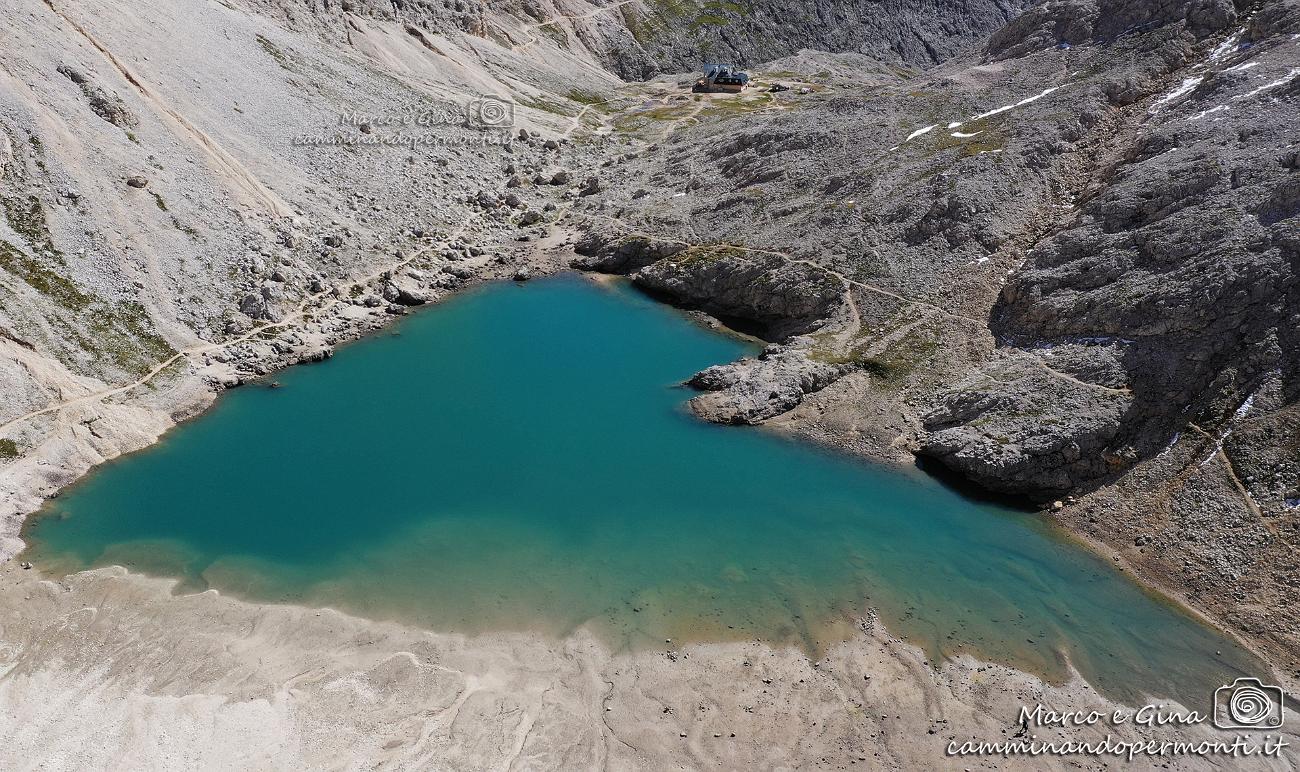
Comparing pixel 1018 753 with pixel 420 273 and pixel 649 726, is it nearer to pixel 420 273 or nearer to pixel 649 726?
pixel 649 726

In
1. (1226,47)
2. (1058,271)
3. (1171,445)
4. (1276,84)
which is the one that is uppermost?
(1226,47)

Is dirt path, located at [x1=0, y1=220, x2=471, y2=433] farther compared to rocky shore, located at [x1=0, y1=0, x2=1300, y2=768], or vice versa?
dirt path, located at [x1=0, y1=220, x2=471, y2=433]

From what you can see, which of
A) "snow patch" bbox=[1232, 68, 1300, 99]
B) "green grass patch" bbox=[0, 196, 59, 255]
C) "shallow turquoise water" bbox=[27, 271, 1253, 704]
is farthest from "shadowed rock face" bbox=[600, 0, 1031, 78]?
"shallow turquoise water" bbox=[27, 271, 1253, 704]

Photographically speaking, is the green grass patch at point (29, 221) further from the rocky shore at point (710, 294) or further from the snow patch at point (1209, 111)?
the snow patch at point (1209, 111)

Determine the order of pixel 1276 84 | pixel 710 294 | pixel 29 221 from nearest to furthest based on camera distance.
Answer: pixel 29 221 < pixel 1276 84 < pixel 710 294

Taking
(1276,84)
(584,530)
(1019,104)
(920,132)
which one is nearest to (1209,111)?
(1276,84)

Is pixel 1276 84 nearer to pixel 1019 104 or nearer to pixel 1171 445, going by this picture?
pixel 1019 104

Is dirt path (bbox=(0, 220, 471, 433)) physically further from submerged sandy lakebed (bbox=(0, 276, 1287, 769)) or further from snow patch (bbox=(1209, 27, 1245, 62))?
snow patch (bbox=(1209, 27, 1245, 62))

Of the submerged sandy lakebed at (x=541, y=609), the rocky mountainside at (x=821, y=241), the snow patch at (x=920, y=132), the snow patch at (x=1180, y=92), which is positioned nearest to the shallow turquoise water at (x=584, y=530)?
the submerged sandy lakebed at (x=541, y=609)

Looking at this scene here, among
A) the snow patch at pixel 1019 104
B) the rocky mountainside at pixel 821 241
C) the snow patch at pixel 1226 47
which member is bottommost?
the rocky mountainside at pixel 821 241
